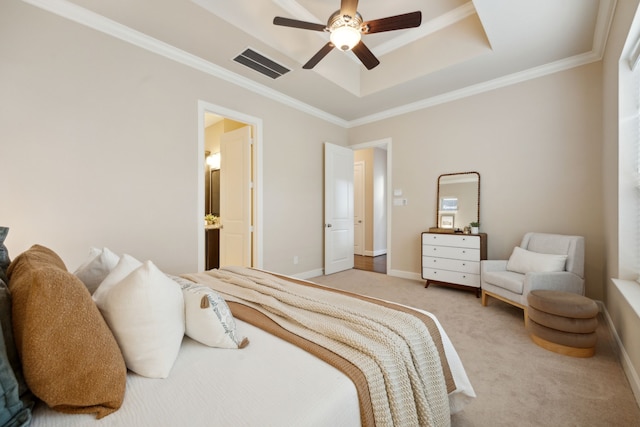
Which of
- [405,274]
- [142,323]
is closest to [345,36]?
[142,323]

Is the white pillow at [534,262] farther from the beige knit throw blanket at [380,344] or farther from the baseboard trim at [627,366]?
the beige knit throw blanket at [380,344]

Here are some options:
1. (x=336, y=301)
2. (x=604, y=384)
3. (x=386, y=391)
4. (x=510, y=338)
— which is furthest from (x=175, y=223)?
(x=604, y=384)

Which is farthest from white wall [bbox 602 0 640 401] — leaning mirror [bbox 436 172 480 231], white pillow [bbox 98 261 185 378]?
white pillow [bbox 98 261 185 378]

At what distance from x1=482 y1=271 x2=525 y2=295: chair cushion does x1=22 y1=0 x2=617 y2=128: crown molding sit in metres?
2.42

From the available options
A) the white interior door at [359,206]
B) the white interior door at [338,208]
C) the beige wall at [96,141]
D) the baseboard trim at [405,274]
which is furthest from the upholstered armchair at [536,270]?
the white interior door at [359,206]

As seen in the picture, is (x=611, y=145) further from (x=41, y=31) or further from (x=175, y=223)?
(x=41, y=31)

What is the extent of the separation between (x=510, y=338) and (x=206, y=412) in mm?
2567

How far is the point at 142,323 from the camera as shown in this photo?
91 centimetres

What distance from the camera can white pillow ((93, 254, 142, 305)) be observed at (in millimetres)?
982

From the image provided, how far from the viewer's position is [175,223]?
2914 mm

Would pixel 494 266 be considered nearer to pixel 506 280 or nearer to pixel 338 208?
pixel 506 280

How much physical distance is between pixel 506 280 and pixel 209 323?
9.36ft

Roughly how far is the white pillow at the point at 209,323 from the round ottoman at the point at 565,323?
2.33m

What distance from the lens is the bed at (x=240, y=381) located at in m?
0.73
